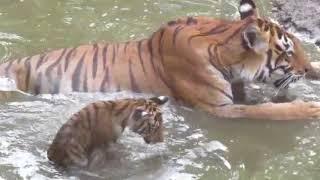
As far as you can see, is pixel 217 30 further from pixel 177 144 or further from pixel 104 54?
pixel 177 144

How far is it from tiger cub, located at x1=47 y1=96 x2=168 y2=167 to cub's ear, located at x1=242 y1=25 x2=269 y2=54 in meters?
0.87

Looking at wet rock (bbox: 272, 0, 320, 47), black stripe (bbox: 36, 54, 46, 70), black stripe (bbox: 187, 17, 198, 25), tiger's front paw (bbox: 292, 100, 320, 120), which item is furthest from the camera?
wet rock (bbox: 272, 0, 320, 47)

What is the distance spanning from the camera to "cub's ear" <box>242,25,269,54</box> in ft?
17.9

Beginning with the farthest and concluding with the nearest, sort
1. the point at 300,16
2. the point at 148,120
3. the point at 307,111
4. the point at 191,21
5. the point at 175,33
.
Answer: the point at 300,16 < the point at 191,21 < the point at 175,33 < the point at 307,111 < the point at 148,120

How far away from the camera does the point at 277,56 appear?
562 cm

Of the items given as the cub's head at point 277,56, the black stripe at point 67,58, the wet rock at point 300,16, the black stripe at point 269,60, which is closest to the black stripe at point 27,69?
the black stripe at point 67,58

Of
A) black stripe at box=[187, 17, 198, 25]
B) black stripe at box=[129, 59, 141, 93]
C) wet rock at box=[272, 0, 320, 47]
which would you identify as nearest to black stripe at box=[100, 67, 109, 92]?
black stripe at box=[129, 59, 141, 93]

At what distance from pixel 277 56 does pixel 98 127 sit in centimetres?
148

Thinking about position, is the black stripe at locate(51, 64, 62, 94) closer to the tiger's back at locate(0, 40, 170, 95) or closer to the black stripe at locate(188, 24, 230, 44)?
the tiger's back at locate(0, 40, 170, 95)

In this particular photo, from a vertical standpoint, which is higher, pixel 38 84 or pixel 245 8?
pixel 245 8

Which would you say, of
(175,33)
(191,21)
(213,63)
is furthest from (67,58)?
(213,63)

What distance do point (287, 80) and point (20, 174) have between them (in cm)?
190

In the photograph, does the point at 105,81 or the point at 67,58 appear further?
the point at 67,58

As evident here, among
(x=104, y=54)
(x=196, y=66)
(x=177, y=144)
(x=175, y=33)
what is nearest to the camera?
(x=177, y=144)
